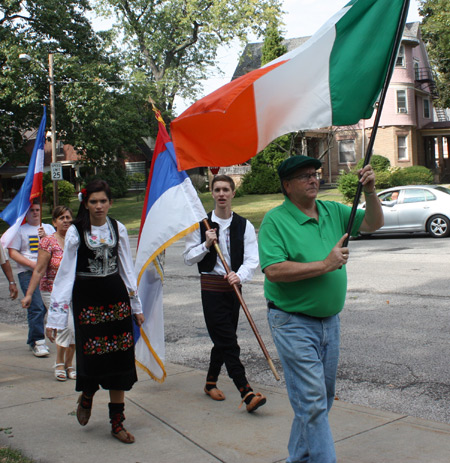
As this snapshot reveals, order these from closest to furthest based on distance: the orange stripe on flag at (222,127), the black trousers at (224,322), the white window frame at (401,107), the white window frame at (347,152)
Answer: the orange stripe on flag at (222,127), the black trousers at (224,322), the white window frame at (401,107), the white window frame at (347,152)

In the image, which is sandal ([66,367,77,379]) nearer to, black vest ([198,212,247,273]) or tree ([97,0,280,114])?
black vest ([198,212,247,273])

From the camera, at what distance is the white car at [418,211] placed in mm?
18109

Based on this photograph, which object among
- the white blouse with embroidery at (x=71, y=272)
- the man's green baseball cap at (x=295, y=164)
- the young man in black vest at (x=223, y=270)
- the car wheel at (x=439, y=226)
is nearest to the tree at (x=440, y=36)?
the car wheel at (x=439, y=226)

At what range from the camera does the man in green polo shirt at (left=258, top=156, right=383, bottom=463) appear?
11.2ft

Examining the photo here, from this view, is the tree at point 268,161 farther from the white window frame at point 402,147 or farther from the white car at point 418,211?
the white car at point 418,211

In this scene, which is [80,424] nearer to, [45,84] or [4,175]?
[45,84]

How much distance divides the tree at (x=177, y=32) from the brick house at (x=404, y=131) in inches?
110

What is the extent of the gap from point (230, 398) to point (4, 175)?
63.7 meters

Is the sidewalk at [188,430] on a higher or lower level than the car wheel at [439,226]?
lower

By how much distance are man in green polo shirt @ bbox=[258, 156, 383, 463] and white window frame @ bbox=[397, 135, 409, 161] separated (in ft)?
139

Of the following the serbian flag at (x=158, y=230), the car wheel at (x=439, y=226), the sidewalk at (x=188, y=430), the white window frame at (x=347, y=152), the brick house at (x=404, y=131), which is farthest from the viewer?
the white window frame at (x=347, y=152)

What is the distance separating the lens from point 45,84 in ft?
110

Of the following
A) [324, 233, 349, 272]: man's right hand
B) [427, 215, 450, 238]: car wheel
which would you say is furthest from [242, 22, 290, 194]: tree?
[324, 233, 349, 272]: man's right hand

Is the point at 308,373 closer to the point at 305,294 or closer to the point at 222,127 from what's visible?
the point at 305,294
